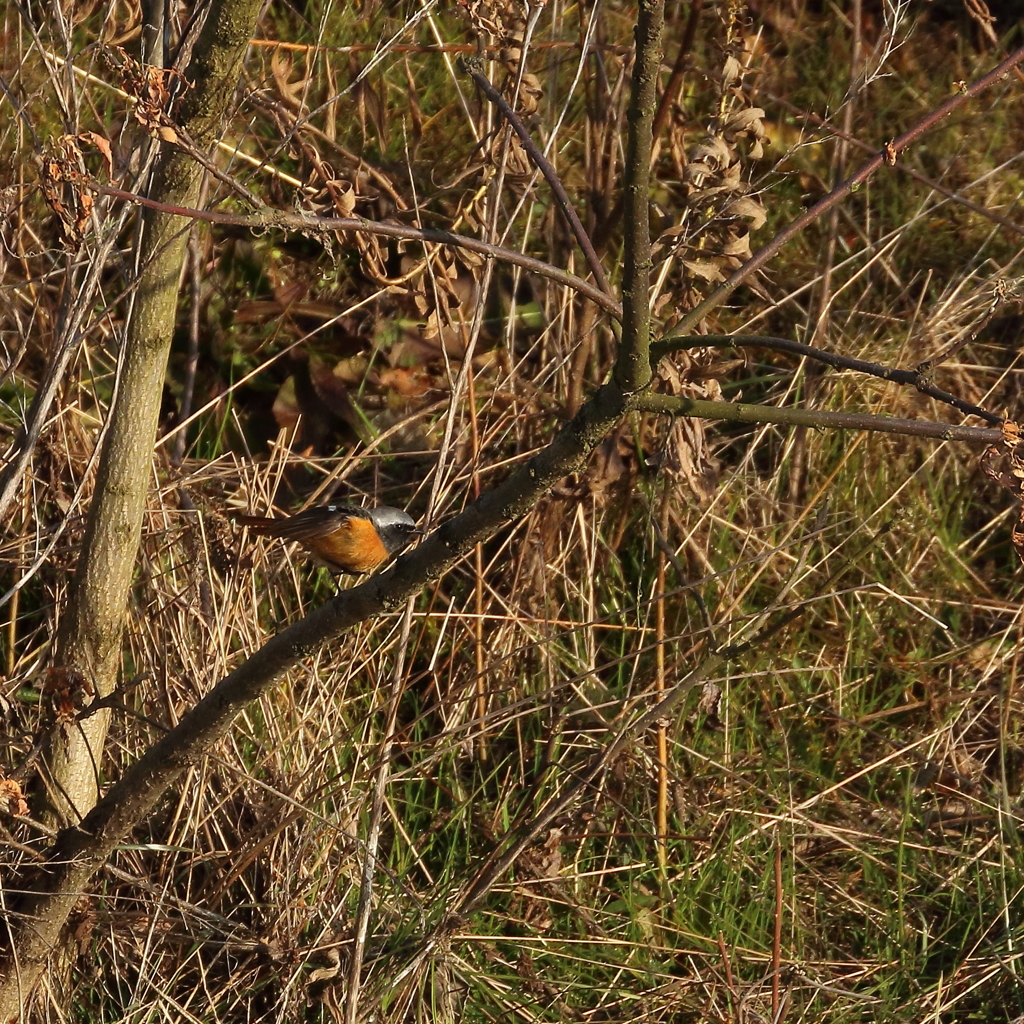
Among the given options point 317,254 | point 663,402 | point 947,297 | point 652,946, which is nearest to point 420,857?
point 652,946

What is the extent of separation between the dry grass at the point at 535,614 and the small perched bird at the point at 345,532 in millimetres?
213

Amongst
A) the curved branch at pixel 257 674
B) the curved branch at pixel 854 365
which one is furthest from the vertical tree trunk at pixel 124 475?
Answer: the curved branch at pixel 854 365

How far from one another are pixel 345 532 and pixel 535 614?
0.78m

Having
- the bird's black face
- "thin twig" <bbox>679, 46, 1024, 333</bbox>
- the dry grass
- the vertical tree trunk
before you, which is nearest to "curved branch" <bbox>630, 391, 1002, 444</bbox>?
"thin twig" <bbox>679, 46, 1024, 333</bbox>

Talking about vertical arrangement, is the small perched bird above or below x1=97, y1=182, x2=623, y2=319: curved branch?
below

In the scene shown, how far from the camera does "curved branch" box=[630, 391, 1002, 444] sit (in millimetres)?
1875

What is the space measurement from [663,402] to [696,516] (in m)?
2.38

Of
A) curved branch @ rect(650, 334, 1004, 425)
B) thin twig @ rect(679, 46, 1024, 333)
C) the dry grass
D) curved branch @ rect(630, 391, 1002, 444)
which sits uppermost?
thin twig @ rect(679, 46, 1024, 333)

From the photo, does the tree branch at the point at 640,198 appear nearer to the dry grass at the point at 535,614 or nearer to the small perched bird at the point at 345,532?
the dry grass at the point at 535,614

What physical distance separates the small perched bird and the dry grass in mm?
213

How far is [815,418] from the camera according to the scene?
1.99 metres

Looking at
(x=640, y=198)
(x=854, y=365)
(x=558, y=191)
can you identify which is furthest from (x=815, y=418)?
(x=558, y=191)

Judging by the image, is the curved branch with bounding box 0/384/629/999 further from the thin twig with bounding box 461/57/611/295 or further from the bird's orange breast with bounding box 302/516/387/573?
the bird's orange breast with bounding box 302/516/387/573

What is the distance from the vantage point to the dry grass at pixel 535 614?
3.50m
